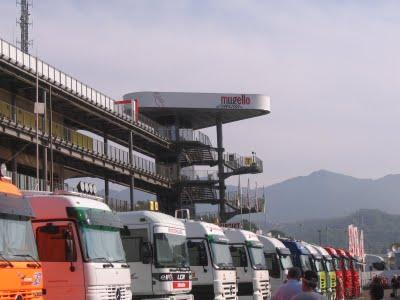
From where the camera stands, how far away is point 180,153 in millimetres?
80688

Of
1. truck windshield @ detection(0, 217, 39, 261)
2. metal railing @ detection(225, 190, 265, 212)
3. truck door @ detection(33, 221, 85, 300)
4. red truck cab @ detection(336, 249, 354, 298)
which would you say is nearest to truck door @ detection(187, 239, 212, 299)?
truck door @ detection(33, 221, 85, 300)

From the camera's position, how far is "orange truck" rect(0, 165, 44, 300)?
12000 millimetres

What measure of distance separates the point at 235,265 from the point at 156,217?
721 centimetres

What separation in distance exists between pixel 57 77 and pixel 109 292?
38.6 meters

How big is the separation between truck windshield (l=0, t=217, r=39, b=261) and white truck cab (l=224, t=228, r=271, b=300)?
1404cm

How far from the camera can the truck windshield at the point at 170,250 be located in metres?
19.9

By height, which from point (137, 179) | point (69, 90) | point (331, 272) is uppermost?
point (69, 90)

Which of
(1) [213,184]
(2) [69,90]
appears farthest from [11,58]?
(1) [213,184]

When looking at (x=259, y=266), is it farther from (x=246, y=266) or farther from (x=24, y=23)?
(x=24, y=23)

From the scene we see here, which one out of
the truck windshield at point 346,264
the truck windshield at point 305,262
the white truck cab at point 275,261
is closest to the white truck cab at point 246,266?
the white truck cab at point 275,261

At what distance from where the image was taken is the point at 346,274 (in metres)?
43.9

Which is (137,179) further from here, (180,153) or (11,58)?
(11,58)

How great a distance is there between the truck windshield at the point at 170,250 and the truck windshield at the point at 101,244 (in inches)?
129

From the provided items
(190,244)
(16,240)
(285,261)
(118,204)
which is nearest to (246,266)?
(190,244)
